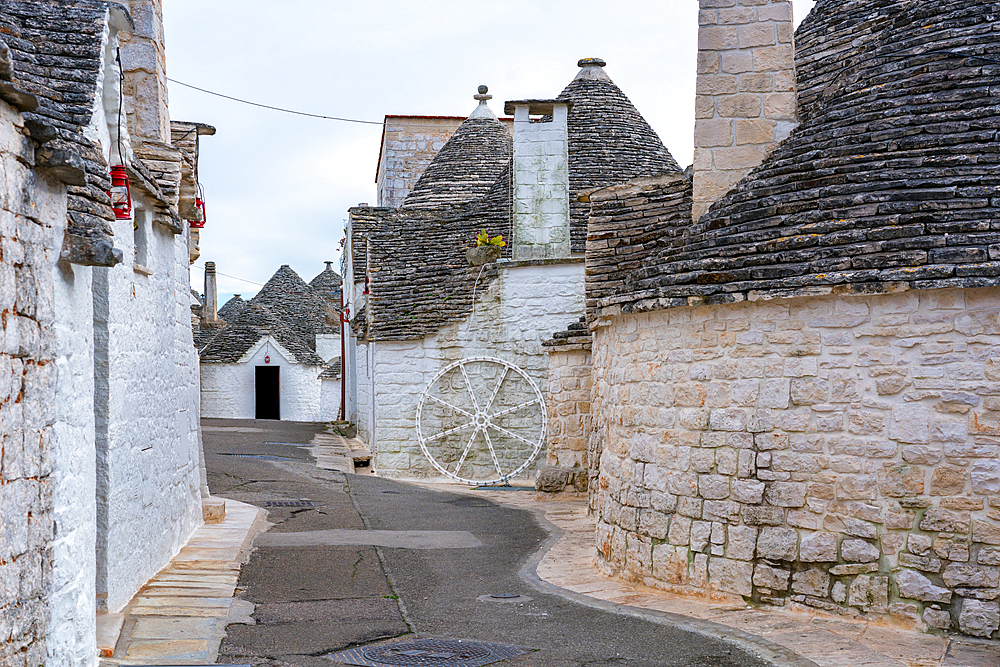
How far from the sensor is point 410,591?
23.2 feet

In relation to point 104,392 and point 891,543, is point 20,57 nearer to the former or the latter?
point 104,392

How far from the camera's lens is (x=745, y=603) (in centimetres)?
633

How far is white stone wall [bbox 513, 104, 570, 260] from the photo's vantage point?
15336mm

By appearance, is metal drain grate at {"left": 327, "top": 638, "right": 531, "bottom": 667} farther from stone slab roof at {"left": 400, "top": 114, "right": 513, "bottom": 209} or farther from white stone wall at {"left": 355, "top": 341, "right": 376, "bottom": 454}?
stone slab roof at {"left": 400, "top": 114, "right": 513, "bottom": 209}

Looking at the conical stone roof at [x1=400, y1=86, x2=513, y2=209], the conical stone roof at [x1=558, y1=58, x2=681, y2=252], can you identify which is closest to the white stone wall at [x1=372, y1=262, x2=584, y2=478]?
the conical stone roof at [x1=558, y1=58, x2=681, y2=252]

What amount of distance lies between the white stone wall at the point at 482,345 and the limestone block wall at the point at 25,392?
36.7 ft

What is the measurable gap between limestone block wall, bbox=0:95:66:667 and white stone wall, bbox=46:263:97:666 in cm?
11

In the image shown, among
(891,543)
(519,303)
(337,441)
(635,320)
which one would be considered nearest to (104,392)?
(635,320)

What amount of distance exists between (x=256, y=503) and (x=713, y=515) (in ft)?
21.6

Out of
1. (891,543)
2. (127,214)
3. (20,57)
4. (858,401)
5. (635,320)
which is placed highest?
(20,57)

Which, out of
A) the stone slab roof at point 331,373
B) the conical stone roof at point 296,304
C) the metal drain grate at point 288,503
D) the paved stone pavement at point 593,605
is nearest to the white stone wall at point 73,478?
the paved stone pavement at point 593,605

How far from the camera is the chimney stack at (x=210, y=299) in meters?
31.9

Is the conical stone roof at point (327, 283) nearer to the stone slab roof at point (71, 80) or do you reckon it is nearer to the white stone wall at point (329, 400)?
the white stone wall at point (329, 400)

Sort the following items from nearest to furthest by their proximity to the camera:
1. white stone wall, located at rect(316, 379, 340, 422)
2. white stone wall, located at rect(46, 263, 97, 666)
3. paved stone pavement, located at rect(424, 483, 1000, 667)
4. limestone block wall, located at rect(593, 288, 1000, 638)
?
white stone wall, located at rect(46, 263, 97, 666)
paved stone pavement, located at rect(424, 483, 1000, 667)
limestone block wall, located at rect(593, 288, 1000, 638)
white stone wall, located at rect(316, 379, 340, 422)
